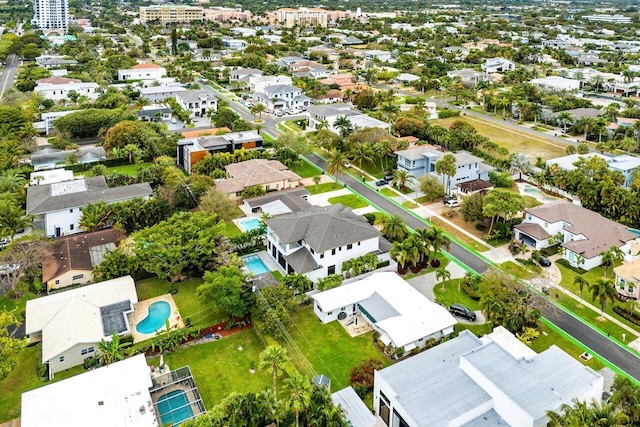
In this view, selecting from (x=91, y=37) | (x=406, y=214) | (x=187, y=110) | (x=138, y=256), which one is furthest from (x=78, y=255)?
(x=91, y=37)

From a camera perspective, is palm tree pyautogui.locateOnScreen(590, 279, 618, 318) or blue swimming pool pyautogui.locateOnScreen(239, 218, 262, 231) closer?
palm tree pyautogui.locateOnScreen(590, 279, 618, 318)

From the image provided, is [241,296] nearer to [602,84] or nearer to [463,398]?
[463,398]

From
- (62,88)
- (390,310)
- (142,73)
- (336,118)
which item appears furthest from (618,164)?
(142,73)

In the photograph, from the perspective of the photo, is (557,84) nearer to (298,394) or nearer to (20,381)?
A: (298,394)

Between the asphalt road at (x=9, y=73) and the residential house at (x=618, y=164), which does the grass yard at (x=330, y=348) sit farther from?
the asphalt road at (x=9, y=73)

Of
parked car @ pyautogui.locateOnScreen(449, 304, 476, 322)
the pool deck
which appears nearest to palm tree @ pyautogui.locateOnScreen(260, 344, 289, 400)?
the pool deck

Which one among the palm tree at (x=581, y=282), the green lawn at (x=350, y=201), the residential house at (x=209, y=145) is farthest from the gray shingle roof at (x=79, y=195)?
the palm tree at (x=581, y=282)

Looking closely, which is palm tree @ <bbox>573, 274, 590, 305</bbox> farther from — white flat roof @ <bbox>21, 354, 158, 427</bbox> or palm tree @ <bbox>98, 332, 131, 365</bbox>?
palm tree @ <bbox>98, 332, 131, 365</bbox>
